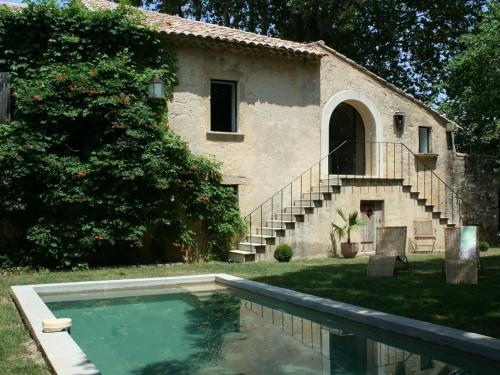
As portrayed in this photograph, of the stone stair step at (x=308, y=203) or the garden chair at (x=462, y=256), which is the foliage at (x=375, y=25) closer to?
the stone stair step at (x=308, y=203)

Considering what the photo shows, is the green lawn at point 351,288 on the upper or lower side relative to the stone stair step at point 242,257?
lower

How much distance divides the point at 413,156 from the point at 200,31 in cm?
806

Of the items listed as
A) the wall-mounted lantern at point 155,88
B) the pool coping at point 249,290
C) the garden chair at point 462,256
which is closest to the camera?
the pool coping at point 249,290

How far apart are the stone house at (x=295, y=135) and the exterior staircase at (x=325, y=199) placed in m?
0.03

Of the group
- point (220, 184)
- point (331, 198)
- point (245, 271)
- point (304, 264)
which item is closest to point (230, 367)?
point (245, 271)

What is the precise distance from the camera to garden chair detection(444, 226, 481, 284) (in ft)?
29.1

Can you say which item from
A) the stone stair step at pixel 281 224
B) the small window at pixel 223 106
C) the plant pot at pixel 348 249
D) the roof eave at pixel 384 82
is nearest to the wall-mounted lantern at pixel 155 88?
the small window at pixel 223 106

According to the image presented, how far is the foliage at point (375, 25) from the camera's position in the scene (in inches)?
916

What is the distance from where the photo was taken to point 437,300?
295 inches

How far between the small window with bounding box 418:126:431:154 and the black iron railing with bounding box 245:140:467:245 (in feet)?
1.08

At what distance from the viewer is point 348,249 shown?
47.1 feet

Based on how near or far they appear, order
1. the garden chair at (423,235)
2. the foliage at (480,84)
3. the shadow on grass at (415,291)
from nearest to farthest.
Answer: the shadow on grass at (415,291) → the garden chair at (423,235) → the foliage at (480,84)

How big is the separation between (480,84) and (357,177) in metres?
6.01

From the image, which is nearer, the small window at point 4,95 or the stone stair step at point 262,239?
the small window at point 4,95
